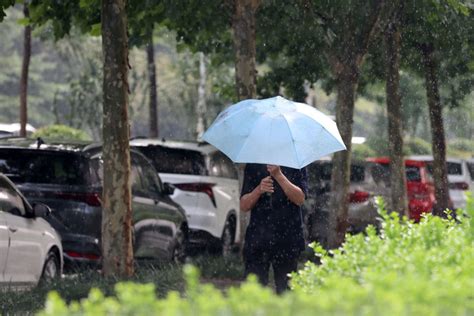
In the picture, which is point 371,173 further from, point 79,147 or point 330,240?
point 79,147

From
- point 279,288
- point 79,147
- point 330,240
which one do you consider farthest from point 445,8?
point 279,288

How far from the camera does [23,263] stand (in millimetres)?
13984


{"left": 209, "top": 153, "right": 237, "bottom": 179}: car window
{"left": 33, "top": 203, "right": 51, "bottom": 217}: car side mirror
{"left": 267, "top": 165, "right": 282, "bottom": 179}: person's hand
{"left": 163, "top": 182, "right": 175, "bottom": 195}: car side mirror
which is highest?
{"left": 209, "top": 153, "right": 237, "bottom": 179}: car window

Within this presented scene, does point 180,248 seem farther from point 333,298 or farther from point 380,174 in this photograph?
point 333,298

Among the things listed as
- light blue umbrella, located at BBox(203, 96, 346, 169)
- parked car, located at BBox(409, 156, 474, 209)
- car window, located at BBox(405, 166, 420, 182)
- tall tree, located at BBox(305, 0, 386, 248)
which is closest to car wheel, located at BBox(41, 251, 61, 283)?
light blue umbrella, located at BBox(203, 96, 346, 169)

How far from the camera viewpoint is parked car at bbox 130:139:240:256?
20578 millimetres

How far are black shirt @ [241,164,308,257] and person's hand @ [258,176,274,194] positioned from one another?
6 centimetres

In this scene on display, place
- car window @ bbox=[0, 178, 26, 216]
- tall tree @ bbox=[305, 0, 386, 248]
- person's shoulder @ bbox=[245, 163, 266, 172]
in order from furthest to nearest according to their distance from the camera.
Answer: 1. tall tree @ bbox=[305, 0, 386, 248]
2. car window @ bbox=[0, 178, 26, 216]
3. person's shoulder @ bbox=[245, 163, 266, 172]

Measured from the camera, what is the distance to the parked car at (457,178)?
36.7m

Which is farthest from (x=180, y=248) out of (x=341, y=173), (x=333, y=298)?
(x=333, y=298)

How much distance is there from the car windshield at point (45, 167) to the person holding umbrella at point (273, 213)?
6.45m

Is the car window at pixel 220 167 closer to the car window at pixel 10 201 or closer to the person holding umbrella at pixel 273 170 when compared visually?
the car window at pixel 10 201

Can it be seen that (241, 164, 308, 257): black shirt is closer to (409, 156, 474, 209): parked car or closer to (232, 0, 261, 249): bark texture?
(232, 0, 261, 249): bark texture

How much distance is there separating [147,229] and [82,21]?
3236mm
